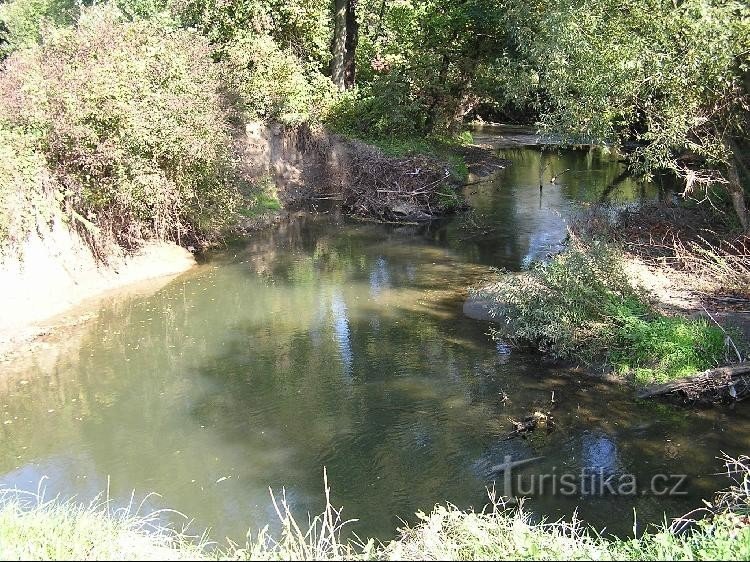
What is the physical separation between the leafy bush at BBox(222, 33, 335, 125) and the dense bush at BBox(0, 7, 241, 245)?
544 cm

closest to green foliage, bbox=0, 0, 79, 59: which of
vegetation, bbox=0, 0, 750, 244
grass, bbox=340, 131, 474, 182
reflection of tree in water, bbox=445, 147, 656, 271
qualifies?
vegetation, bbox=0, 0, 750, 244

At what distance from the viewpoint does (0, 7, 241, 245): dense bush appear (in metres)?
15.4

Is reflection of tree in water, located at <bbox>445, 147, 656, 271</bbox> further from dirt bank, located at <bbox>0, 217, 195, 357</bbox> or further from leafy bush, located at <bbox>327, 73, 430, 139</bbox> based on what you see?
dirt bank, located at <bbox>0, 217, 195, 357</bbox>

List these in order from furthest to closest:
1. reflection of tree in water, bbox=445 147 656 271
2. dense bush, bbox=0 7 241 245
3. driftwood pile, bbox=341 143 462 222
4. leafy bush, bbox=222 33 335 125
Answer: leafy bush, bbox=222 33 335 125 → driftwood pile, bbox=341 143 462 222 → reflection of tree in water, bbox=445 147 656 271 → dense bush, bbox=0 7 241 245

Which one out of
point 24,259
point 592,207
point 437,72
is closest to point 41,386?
point 24,259

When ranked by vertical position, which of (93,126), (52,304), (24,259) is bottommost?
(52,304)

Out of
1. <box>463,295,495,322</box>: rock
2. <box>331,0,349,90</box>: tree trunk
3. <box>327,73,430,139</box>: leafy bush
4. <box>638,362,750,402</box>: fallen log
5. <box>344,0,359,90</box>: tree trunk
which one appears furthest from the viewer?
<box>344,0,359,90</box>: tree trunk

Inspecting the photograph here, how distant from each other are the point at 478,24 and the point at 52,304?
19.1 meters

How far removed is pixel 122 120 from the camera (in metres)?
15.5

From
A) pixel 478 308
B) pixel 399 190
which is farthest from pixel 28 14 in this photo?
pixel 478 308

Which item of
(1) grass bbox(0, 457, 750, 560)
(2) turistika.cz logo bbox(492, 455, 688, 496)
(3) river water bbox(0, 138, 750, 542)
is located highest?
(1) grass bbox(0, 457, 750, 560)

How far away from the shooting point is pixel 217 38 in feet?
84.8

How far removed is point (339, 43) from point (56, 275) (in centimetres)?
1715

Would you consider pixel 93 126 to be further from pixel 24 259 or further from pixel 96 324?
pixel 96 324
